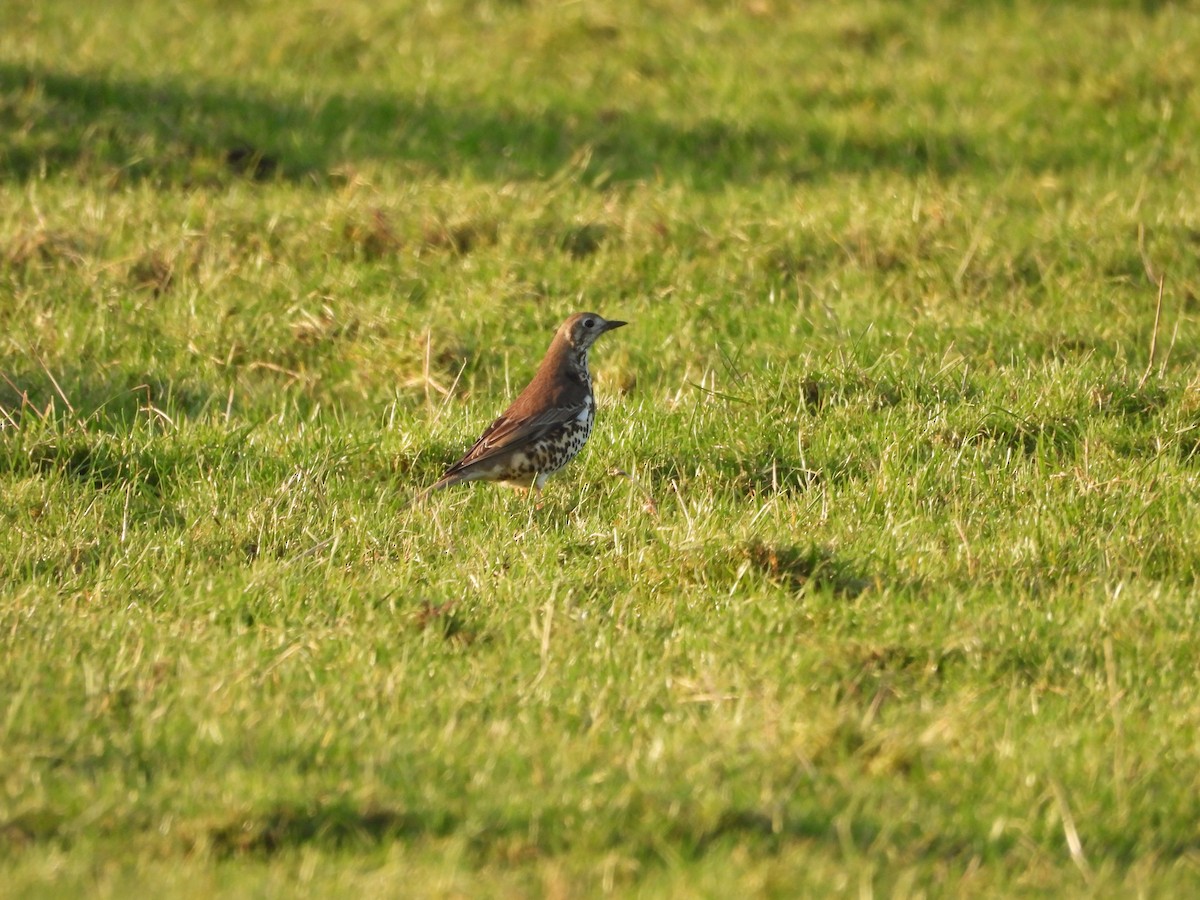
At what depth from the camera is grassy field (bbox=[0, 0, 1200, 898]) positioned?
177 inches

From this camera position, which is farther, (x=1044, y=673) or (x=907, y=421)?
(x=907, y=421)

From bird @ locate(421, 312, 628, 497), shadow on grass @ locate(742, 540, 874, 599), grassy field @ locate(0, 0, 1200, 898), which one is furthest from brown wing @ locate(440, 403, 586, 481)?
shadow on grass @ locate(742, 540, 874, 599)

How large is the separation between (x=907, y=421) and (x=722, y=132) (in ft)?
15.9

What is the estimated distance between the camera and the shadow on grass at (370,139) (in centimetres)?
1104

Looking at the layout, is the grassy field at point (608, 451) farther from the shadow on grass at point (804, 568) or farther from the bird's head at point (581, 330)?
the bird's head at point (581, 330)

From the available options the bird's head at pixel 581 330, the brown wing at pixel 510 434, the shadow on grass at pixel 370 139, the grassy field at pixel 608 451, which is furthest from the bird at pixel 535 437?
the shadow on grass at pixel 370 139

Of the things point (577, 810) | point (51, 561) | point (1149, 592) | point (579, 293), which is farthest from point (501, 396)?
point (577, 810)

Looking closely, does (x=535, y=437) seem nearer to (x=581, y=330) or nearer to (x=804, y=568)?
(x=581, y=330)

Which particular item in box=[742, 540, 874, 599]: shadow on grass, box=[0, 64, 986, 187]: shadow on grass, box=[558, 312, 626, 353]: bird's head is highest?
box=[0, 64, 986, 187]: shadow on grass

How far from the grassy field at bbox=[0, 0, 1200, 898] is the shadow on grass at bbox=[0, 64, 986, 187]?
0.15ft

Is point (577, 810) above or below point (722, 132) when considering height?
below

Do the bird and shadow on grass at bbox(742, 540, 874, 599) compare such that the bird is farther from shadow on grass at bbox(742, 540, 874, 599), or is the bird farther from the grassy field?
shadow on grass at bbox(742, 540, 874, 599)

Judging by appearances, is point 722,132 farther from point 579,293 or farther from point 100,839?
point 100,839

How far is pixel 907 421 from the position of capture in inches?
293
